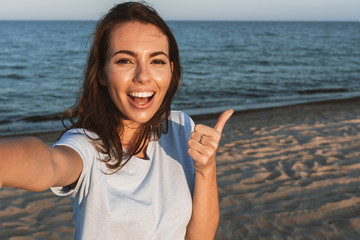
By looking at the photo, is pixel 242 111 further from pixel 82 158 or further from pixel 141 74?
pixel 82 158

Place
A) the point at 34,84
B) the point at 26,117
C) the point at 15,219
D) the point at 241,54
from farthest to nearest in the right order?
1. the point at 241,54
2. the point at 34,84
3. the point at 26,117
4. the point at 15,219

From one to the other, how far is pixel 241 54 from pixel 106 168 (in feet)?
96.4

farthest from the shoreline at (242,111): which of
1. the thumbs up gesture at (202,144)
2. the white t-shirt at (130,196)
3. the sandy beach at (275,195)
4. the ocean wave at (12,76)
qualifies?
the ocean wave at (12,76)

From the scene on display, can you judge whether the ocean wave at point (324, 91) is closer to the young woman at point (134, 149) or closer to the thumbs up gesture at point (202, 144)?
the young woman at point (134, 149)

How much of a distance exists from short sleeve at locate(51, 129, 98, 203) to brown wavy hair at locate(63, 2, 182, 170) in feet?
0.42

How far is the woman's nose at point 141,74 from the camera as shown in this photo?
6.54 feet

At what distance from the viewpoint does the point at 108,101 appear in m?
2.21

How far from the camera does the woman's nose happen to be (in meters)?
1.99

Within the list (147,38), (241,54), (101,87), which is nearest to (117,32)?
(147,38)

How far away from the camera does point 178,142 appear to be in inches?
86.5

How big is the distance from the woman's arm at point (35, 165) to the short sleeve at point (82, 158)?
0.03 meters

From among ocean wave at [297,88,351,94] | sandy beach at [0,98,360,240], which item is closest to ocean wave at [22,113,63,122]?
sandy beach at [0,98,360,240]

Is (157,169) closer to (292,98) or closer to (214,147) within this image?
(214,147)

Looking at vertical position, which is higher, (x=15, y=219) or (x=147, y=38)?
(x=147, y=38)
